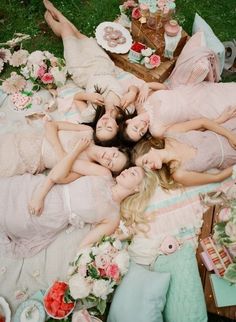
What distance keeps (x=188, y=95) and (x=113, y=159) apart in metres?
1.39

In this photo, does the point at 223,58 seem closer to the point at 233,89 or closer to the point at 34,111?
the point at 233,89

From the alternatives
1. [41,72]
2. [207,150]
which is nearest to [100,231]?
[207,150]

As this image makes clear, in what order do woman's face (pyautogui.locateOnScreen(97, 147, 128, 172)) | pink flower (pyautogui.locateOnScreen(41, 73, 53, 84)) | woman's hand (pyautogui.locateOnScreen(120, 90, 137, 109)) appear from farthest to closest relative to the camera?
pink flower (pyautogui.locateOnScreen(41, 73, 53, 84))
woman's hand (pyautogui.locateOnScreen(120, 90, 137, 109))
woman's face (pyautogui.locateOnScreen(97, 147, 128, 172))

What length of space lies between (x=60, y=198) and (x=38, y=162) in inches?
21.7

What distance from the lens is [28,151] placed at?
4.27 meters

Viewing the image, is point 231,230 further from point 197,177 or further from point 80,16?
point 80,16

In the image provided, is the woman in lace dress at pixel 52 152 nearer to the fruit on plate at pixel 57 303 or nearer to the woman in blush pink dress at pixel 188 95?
the woman in blush pink dress at pixel 188 95

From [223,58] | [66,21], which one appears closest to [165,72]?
[223,58]

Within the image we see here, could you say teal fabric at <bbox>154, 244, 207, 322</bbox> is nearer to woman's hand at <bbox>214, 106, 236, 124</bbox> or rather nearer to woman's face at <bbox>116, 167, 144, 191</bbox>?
woman's face at <bbox>116, 167, 144, 191</bbox>

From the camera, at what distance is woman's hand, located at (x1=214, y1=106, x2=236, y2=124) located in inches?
182

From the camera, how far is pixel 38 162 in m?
4.29

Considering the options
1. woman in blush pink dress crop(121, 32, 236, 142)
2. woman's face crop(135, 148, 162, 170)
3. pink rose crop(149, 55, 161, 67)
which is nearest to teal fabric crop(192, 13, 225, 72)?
woman in blush pink dress crop(121, 32, 236, 142)

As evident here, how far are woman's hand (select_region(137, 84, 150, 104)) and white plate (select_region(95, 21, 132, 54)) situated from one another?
2.62ft

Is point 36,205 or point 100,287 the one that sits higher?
point 36,205
